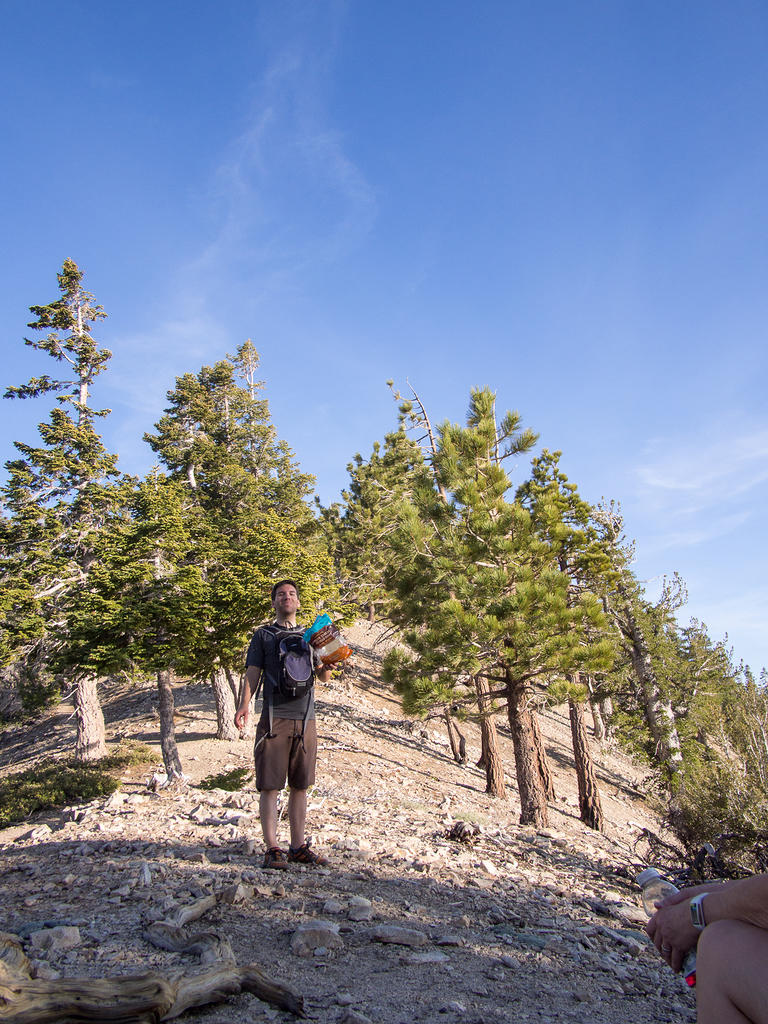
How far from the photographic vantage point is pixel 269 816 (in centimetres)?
518

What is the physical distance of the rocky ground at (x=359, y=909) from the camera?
3.20 meters

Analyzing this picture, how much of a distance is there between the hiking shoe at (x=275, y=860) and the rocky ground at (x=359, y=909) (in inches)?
4.2

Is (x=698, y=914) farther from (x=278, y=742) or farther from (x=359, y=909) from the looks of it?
(x=278, y=742)

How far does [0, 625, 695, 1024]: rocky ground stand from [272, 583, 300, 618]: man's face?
2.13 m

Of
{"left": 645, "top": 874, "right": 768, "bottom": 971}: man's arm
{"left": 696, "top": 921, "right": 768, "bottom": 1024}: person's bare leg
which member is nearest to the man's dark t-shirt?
{"left": 645, "top": 874, "right": 768, "bottom": 971}: man's arm

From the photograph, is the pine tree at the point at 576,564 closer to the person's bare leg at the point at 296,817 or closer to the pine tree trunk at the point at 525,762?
the pine tree trunk at the point at 525,762

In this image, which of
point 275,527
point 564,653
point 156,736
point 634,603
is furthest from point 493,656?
point 156,736

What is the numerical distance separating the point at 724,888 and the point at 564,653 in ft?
28.3

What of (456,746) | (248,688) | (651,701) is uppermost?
(248,688)

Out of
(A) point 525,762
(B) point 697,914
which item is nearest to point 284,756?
(B) point 697,914

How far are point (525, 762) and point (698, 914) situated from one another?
9.98 metres

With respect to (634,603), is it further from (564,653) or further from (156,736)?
(156,736)

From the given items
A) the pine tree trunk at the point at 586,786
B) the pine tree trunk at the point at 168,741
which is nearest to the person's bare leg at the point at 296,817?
the pine tree trunk at the point at 168,741

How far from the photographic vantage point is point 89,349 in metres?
22.3
